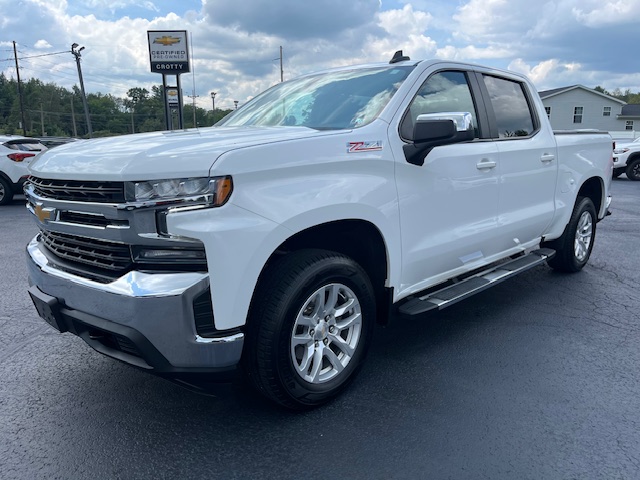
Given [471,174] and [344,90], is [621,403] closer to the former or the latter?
[471,174]

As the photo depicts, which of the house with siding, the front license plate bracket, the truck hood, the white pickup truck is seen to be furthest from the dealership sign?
the house with siding

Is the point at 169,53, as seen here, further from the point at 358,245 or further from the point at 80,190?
the point at 80,190

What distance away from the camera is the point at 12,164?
1159cm

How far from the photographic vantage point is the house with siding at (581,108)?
145 feet

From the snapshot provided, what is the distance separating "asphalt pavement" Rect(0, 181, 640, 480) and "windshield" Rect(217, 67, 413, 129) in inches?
66.3

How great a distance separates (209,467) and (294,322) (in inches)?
31.6

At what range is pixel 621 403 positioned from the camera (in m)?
3.05

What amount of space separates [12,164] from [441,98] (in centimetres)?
1102

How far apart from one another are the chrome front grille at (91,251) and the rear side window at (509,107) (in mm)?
3151

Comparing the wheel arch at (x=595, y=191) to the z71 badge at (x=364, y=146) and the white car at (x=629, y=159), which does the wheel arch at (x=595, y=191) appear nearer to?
the z71 badge at (x=364, y=146)

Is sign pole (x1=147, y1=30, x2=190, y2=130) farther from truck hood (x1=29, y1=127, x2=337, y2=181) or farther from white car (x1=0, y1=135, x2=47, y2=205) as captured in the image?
truck hood (x1=29, y1=127, x2=337, y2=181)

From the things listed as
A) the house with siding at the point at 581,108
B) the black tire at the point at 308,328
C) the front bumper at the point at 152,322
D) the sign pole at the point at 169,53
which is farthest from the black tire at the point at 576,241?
the house with siding at the point at 581,108

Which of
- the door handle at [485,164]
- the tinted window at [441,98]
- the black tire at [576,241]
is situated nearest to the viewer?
the tinted window at [441,98]

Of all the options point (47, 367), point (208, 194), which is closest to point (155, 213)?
point (208, 194)
